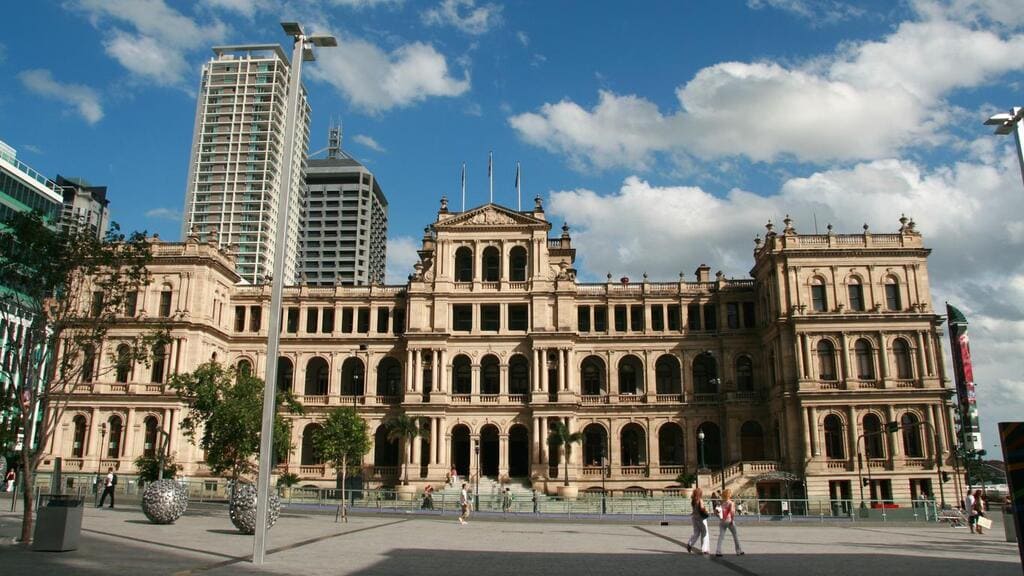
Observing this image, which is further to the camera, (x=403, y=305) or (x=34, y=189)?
(x=34, y=189)

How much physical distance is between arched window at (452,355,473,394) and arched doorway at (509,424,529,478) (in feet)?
16.8

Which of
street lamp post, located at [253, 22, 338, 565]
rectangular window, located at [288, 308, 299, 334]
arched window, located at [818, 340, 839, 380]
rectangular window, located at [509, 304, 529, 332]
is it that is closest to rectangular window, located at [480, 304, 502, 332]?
rectangular window, located at [509, 304, 529, 332]

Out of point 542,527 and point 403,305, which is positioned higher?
Answer: point 403,305

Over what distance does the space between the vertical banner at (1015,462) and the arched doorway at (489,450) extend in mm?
48031

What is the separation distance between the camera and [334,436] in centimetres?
4500

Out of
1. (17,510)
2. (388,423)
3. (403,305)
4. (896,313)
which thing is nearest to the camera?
(17,510)

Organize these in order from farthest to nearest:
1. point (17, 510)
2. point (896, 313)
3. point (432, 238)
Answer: point (432, 238), point (896, 313), point (17, 510)

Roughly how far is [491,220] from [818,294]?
26002mm

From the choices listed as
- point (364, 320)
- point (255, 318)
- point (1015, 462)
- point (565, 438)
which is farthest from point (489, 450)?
point (1015, 462)

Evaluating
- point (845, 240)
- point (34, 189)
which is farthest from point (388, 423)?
point (34, 189)

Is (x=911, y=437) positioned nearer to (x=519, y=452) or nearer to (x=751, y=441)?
(x=751, y=441)

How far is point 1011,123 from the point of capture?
67.2 feet

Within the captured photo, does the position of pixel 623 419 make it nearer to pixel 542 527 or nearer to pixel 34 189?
pixel 542 527

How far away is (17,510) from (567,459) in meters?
34.9
